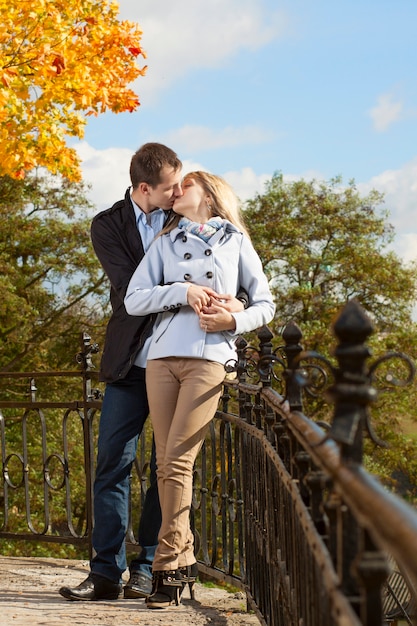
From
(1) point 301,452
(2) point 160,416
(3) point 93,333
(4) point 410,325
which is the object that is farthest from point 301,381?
(4) point 410,325

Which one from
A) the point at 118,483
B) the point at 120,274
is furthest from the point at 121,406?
the point at 120,274

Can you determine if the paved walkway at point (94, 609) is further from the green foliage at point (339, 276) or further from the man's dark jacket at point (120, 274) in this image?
the green foliage at point (339, 276)

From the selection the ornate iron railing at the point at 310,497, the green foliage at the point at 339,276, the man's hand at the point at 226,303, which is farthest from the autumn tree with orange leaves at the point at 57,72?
the green foliage at the point at 339,276

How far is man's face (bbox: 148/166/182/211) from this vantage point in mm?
4461

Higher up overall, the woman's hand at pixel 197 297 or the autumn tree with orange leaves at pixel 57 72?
the autumn tree with orange leaves at pixel 57 72

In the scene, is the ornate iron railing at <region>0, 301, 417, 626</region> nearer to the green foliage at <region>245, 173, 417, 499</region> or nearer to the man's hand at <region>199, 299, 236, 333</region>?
the man's hand at <region>199, 299, 236, 333</region>

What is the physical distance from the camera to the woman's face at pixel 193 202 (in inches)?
171

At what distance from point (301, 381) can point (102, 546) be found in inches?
121

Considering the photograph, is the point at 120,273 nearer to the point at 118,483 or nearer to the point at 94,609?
the point at 118,483

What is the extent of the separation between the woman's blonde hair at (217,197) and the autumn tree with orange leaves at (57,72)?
453cm

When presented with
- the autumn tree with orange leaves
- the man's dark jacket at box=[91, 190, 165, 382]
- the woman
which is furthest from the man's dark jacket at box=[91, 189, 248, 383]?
the autumn tree with orange leaves

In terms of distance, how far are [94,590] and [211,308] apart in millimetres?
1837

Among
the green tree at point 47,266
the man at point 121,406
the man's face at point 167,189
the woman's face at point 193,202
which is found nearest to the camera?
the woman's face at point 193,202

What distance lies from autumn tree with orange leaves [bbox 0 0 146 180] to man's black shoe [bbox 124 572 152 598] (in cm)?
504
